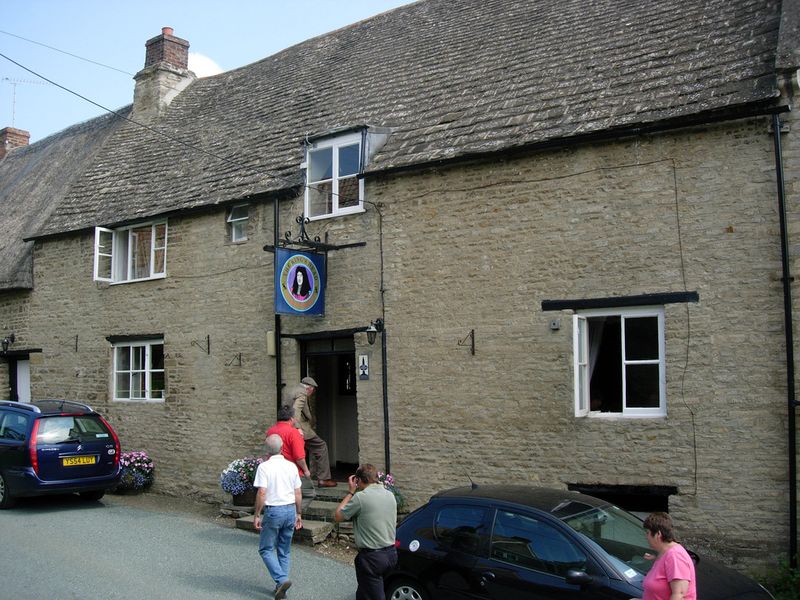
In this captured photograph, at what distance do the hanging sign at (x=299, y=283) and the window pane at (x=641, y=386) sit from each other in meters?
5.07

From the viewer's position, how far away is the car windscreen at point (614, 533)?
6656 mm

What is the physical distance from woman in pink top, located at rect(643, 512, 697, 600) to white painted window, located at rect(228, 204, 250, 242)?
1070 centimetres

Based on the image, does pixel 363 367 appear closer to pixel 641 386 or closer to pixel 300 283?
pixel 300 283

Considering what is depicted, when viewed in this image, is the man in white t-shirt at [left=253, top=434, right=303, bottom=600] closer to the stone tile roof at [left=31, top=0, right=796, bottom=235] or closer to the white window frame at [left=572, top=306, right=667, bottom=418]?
the white window frame at [left=572, top=306, right=667, bottom=418]

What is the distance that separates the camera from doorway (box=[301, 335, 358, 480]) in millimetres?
15242

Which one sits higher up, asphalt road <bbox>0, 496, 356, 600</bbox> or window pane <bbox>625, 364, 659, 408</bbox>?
window pane <bbox>625, 364, 659, 408</bbox>

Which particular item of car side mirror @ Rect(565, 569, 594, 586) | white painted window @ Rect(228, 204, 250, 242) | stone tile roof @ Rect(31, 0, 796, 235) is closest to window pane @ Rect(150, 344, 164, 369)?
stone tile roof @ Rect(31, 0, 796, 235)

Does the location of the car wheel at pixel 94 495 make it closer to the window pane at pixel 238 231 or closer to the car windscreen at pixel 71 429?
the car windscreen at pixel 71 429

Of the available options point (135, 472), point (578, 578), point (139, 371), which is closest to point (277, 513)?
point (578, 578)

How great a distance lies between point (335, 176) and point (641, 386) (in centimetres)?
612

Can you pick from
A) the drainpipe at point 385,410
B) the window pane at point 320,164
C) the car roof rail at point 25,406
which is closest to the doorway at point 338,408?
the drainpipe at point 385,410

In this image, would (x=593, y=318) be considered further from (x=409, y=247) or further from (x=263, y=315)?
(x=263, y=315)

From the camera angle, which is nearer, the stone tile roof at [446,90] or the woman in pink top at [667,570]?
the woman in pink top at [667,570]

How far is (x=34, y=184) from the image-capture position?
860 inches
